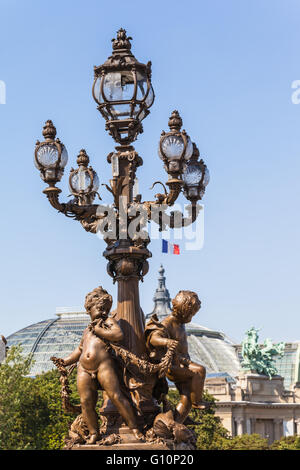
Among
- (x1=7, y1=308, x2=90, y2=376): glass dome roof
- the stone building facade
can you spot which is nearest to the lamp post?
the stone building facade

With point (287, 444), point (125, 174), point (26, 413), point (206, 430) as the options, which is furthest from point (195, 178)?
point (287, 444)

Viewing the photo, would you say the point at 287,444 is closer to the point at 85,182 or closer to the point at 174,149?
the point at 85,182

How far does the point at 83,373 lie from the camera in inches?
554

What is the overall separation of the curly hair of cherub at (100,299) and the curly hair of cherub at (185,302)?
896 millimetres

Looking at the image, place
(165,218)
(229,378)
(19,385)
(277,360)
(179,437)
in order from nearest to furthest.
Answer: (179,437) → (165,218) → (19,385) → (229,378) → (277,360)

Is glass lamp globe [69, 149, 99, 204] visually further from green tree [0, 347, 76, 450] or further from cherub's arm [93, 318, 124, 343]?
green tree [0, 347, 76, 450]

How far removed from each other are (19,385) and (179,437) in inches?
1702

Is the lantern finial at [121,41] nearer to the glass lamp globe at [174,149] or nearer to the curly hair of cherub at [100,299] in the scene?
the glass lamp globe at [174,149]

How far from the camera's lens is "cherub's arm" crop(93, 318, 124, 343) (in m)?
13.9

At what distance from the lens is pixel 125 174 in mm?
15273

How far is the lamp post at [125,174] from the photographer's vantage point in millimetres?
14734

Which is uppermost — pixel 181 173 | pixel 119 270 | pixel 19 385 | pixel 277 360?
pixel 277 360
